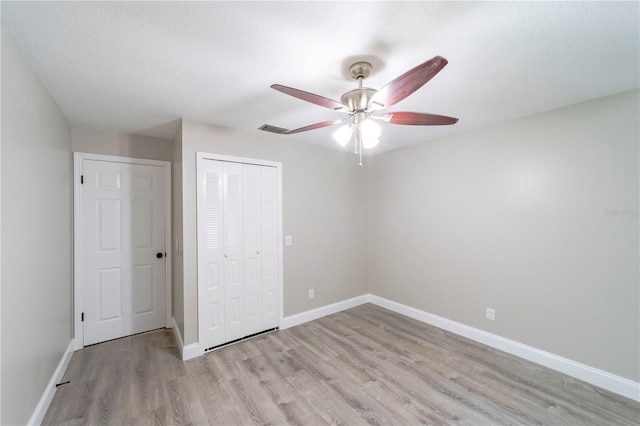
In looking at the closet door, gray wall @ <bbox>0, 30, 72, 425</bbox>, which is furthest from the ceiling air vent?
gray wall @ <bbox>0, 30, 72, 425</bbox>

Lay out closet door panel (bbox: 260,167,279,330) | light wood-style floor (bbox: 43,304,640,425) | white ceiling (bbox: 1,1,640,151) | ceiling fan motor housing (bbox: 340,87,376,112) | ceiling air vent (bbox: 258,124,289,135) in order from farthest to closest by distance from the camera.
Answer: closet door panel (bbox: 260,167,279,330) → ceiling air vent (bbox: 258,124,289,135) → light wood-style floor (bbox: 43,304,640,425) → ceiling fan motor housing (bbox: 340,87,376,112) → white ceiling (bbox: 1,1,640,151)

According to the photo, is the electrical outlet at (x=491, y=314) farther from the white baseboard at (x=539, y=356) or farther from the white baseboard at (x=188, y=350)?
the white baseboard at (x=188, y=350)

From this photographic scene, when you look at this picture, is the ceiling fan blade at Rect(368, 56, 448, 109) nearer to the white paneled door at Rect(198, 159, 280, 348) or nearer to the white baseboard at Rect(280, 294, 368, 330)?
the white paneled door at Rect(198, 159, 280, 348)

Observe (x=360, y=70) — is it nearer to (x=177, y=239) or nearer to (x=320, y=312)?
(x=177, y=239)

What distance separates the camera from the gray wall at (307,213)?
8.78 feet

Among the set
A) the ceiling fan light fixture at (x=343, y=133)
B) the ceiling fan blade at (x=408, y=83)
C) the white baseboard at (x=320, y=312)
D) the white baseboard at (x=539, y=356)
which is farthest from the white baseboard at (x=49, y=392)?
the white baseboard at (x=539, y=356)

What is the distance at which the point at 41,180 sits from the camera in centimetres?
191

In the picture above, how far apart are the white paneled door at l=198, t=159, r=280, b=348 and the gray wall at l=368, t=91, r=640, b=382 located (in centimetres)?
187

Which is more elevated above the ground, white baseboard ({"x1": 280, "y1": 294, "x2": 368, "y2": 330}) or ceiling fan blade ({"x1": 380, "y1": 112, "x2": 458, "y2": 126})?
ceiling fan blade ({"x1": 380, "y1": 112, "x2": 458, "y2": 126})

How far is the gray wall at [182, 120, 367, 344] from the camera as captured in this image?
2676mm


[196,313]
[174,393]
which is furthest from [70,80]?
[174,393]

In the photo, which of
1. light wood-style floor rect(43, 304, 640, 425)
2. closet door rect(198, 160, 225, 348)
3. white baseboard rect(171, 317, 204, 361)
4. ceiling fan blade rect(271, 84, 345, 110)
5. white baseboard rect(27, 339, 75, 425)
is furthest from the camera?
closet door rect(198, 160, 225, 348)

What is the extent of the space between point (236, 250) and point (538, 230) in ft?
10.0

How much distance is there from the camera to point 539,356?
2.49 m
